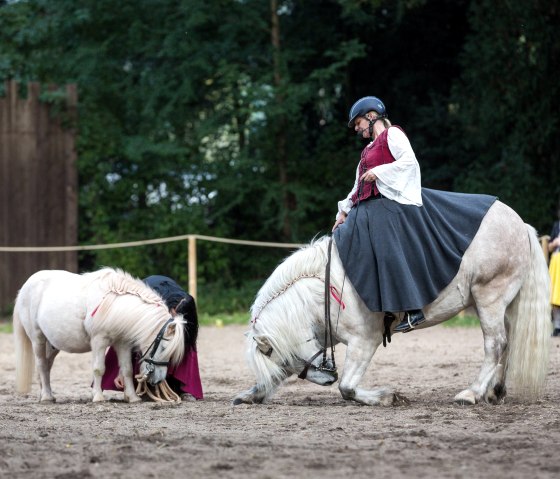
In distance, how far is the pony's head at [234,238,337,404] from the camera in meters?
6.40

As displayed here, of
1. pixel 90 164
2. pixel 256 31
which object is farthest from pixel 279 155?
pixel 90 164

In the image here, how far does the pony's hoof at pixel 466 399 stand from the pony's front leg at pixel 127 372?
2.30 meters

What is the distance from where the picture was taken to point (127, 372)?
7.07m

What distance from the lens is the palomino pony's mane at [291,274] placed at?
6.53m

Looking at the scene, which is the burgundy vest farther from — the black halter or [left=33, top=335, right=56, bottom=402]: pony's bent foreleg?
[left=33, top=335, right=56, bottom=402]: pony's bent foreleg

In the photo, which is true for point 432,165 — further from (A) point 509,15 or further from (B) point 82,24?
(B) point 82,24

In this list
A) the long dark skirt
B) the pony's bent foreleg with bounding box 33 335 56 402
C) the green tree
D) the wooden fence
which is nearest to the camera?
the long dark skirt

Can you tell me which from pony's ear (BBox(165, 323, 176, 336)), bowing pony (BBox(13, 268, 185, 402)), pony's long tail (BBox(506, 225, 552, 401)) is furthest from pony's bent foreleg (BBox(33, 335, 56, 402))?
pony's long tail (BBox(506, 225, 552, 401))

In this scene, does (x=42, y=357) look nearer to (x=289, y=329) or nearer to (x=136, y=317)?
(x=136, y=317)

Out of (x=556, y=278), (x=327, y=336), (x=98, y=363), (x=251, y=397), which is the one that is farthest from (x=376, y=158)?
(x=556, y=278)

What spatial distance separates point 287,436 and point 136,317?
2066mm

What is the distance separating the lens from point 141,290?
275 inches

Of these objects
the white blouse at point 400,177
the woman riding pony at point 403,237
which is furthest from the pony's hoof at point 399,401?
the white blouse at point 400,177

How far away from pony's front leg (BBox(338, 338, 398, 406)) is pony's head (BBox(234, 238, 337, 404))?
4.3 inches
